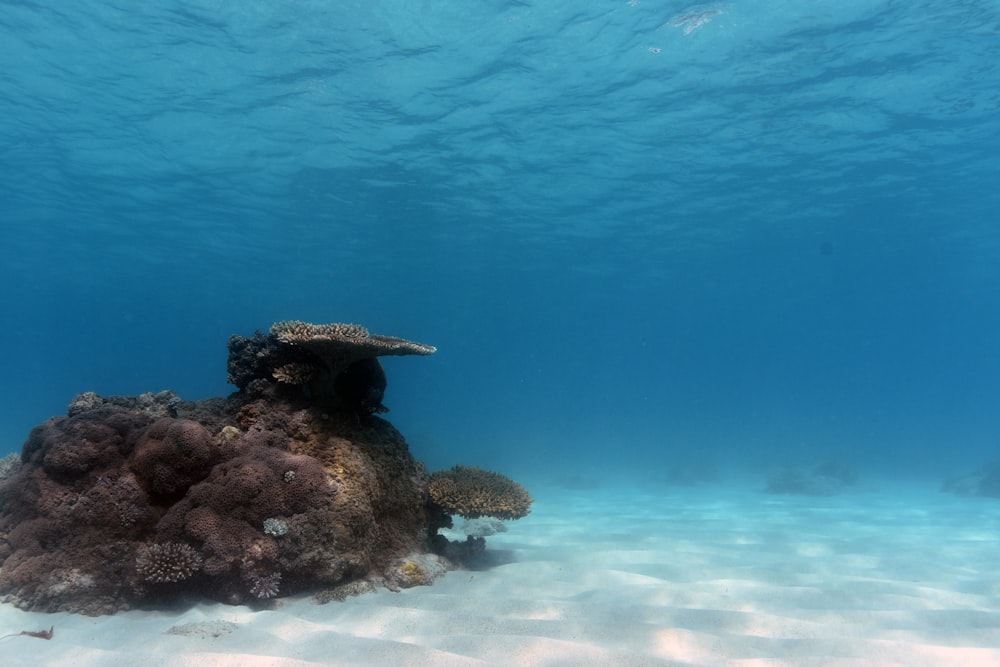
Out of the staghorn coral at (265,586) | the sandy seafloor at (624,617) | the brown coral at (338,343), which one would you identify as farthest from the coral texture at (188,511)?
the brown coral at (338,343)

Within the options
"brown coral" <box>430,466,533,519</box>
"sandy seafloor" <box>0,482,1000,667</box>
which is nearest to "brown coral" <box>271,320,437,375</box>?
"brown coral" <box>430,466,533,519</box>

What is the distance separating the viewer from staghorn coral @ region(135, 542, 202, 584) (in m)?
5.51

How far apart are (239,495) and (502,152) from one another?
23671 mm

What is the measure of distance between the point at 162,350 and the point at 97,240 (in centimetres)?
10782

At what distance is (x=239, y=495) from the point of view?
19.5 ft

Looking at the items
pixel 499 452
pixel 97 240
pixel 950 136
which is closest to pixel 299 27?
pixel 950 136

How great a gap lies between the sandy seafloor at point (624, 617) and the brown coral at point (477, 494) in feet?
2.81

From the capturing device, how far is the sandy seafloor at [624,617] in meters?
4.57

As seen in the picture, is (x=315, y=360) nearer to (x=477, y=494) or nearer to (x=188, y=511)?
(x=188, y=511)

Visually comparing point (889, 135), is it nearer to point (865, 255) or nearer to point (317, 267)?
point (865, 255)

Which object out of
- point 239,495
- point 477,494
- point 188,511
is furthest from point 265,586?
point 477,494

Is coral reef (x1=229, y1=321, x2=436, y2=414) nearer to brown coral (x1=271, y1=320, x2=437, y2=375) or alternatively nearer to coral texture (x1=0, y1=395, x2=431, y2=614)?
brown coral (x1=271, y1=320, x2=437, y2=375)

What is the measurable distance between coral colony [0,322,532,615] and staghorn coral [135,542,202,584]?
1 cm

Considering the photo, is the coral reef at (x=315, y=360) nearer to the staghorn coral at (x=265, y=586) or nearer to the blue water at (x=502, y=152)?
the staghorn coral at (x=265, y=586)
